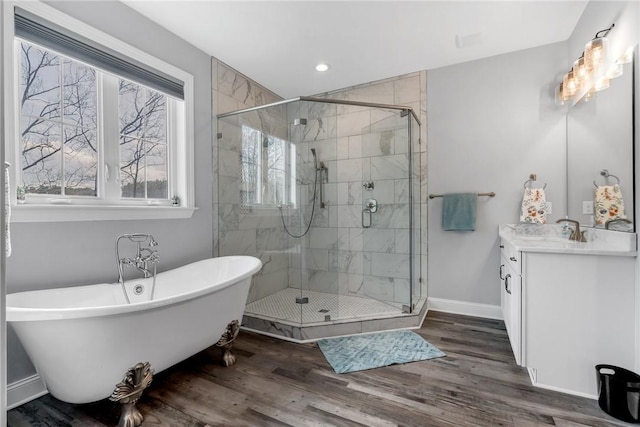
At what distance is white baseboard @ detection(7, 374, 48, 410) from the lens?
165cm

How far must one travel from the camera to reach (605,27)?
196 cm

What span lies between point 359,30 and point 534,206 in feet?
6.85

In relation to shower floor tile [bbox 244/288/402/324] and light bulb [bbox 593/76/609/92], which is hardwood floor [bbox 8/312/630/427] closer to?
shower floor tile [bbox 244/288/402/324]

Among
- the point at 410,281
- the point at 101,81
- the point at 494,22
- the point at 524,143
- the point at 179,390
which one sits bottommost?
the point at 179,390

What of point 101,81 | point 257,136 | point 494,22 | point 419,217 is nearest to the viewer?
point 101,81

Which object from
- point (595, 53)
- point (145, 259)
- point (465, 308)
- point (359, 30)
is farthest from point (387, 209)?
point (145, 259)

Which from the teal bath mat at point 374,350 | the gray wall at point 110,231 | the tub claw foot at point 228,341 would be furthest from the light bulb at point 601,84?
the gray wall at point 110,231

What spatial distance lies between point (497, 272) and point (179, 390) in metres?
2.75

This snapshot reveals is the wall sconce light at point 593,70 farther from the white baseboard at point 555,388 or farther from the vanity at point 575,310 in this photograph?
the white baseboard at point 555,388

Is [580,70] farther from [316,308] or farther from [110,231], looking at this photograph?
[110,231]

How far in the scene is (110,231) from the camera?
6.83ft

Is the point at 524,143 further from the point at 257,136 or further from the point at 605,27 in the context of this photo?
the point at 257,136

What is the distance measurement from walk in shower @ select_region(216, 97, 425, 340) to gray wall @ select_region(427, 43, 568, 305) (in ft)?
0.85

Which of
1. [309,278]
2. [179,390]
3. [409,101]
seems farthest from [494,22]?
[179,390]
